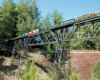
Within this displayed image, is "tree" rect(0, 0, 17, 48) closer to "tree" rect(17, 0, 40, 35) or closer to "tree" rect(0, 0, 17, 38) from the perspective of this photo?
"tree" rect(0, 0, 17, 38)

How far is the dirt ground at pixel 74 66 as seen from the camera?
22.6m

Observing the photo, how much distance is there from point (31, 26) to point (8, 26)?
7385mm

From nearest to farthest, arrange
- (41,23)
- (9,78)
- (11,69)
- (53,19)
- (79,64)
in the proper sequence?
(9,78), (11,69), (79,64), (41,23), (53,19)

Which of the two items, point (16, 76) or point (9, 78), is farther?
point (16, 76)

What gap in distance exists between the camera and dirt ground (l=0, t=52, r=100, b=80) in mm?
22641

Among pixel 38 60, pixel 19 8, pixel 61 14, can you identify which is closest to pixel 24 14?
pixel 19 8

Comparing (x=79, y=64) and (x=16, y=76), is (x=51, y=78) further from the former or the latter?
(x=79, y=64)

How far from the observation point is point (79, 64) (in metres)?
32.6

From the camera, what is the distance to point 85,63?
3219 centimetres

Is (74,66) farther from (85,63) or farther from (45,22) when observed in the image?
(45,22)

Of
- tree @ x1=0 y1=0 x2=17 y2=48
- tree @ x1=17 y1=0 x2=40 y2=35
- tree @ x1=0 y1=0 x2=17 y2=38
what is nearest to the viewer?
tree @ x1=0 y1=0 x2=17 y2=48

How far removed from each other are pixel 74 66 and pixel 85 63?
3.33 metres

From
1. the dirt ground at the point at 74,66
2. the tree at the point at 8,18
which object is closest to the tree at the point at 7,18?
the tree at the point at 8,18

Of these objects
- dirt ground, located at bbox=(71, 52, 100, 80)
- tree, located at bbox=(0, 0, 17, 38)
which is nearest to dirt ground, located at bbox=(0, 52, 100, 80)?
dirt ground, located at bbox=(71, 52, 100, 80)
